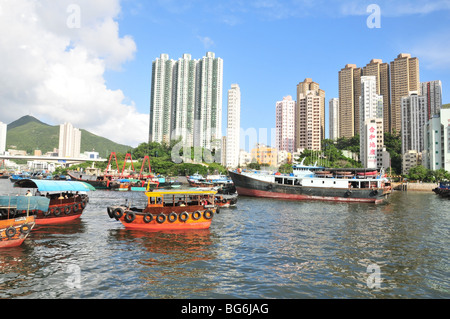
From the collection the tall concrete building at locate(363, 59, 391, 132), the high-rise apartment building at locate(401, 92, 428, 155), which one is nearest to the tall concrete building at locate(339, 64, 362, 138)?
the tall concrete building at locate(363, 59, 391, 132)

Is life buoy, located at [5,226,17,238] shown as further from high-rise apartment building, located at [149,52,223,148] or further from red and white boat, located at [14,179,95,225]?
high-rise apartment building, located at [149,52,223,148]

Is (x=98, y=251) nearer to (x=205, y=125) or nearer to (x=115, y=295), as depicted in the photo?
(x=115, y=295)

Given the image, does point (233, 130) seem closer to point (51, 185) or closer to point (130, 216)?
point (51, 185)

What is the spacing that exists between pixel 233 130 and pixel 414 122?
70.3 m

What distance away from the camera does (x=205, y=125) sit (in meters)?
128

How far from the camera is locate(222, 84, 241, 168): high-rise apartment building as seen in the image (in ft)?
416

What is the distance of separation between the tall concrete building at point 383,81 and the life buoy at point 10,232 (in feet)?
533

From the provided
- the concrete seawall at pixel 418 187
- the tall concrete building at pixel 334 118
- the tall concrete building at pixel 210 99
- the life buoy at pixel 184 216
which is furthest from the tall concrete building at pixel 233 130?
the life buoy at pixel 184 216

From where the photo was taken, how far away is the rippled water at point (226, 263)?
980cm

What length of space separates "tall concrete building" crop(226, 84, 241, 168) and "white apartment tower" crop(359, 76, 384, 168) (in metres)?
50.0

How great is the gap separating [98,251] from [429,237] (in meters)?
19.7

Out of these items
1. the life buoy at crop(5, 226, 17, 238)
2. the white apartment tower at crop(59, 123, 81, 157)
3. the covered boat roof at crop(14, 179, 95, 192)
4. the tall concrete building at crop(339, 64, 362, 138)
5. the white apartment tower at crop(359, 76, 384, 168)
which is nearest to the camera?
the life buoy at crop(5, 226, 17, 238)

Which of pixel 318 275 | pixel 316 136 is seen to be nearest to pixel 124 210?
pixel 318 275

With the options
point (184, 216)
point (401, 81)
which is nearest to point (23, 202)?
point (184, 216)
